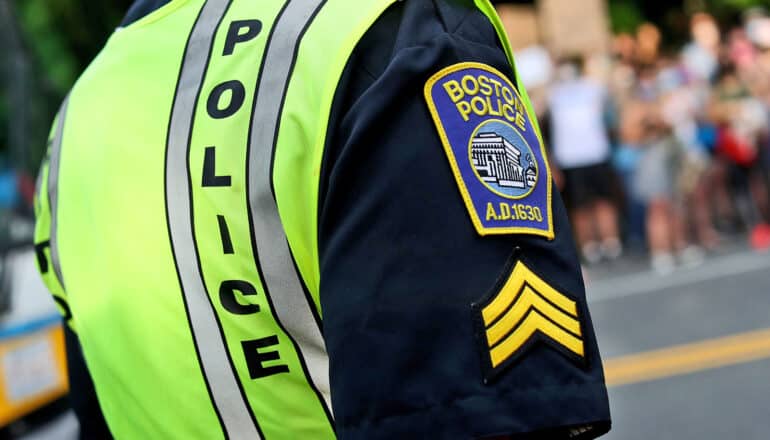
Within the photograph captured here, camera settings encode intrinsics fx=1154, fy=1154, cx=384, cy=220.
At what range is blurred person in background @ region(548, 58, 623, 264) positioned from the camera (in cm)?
964

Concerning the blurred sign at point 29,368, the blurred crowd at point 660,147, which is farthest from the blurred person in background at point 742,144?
the blurred sign at point 29,368

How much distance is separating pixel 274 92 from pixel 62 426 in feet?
9.03

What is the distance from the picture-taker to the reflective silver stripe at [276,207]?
45.9 inches

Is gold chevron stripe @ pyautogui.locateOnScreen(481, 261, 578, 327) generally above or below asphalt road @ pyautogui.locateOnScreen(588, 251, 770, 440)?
above

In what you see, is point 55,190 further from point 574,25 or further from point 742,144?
point 574,25

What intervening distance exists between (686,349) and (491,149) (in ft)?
19.7

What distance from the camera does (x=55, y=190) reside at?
147cm

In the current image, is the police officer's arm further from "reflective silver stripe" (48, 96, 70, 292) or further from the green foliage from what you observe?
the green foliage

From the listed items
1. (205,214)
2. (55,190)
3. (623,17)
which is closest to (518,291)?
(205,214)

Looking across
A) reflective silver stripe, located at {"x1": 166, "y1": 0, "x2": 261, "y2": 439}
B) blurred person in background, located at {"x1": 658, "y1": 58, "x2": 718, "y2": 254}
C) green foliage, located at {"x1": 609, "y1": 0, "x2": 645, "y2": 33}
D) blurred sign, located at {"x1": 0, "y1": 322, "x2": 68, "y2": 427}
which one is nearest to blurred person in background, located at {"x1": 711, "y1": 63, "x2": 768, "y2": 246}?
blurred person in background, located at {"x1": 658, "y1": 58, "x2": 718, "y2": 254}

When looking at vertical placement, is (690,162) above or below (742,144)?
above

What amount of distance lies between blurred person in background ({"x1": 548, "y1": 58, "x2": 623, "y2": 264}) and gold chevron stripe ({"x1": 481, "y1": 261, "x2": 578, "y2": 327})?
866cm

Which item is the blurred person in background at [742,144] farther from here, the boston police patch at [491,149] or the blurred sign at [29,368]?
the boston police patch at [491,149]

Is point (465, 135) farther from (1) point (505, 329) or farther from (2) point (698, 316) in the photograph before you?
(2) point (698, 316)
